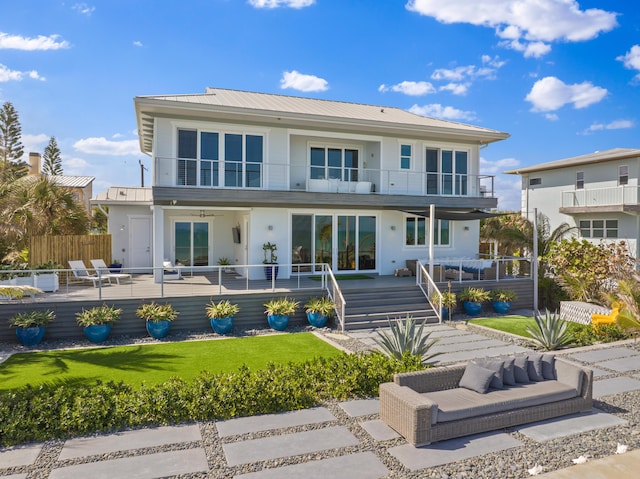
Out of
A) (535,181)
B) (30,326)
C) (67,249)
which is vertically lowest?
(30,326)

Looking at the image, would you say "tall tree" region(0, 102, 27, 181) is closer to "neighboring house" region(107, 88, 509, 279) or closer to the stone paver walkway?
"neighboring house" region(107, 88, 509, 279)

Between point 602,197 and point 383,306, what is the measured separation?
19356 millimetres

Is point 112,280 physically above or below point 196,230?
below

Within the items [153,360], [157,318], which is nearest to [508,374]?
[153,360]

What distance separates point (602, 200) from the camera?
2645 centimetres

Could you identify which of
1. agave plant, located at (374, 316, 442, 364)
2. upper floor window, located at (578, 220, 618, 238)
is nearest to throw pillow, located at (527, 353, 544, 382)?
agave plant, located at (374, 316, 442, 364)

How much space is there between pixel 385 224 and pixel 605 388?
1246 centimetres

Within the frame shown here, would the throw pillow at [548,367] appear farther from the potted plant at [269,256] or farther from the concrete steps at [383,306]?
the potted plant at [269,256]

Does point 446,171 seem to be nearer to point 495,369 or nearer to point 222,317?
point 222,317

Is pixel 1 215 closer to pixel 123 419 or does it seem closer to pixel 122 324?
pixel 122 324

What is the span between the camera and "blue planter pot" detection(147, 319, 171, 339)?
12.7 metres

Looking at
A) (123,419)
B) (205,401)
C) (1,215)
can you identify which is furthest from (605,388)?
(1,215)

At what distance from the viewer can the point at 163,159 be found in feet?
54.9

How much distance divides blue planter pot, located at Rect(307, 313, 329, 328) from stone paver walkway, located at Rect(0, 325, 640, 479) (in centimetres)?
680
